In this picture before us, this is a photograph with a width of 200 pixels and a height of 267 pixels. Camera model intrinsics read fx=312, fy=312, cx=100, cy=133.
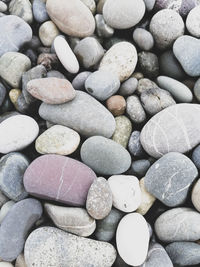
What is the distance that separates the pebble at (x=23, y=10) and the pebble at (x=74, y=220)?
79 centimetres

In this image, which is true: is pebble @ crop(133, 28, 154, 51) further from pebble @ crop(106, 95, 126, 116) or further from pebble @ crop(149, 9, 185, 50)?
pebble @ crop(106, 95, 126, 116)

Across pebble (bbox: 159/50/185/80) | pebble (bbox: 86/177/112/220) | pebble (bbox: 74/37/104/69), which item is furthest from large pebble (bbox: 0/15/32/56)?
pebble (bbox: 86/177/112/220)

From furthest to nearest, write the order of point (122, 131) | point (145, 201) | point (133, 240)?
point (122, 131), point (145, 201), point (133, 240)

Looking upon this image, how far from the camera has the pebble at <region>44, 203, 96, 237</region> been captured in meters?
0.89

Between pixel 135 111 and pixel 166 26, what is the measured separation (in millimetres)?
369

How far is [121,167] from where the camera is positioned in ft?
3.21

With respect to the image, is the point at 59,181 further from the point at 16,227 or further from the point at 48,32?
the point at 48,32

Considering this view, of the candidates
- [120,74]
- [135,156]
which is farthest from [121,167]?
[120,74]

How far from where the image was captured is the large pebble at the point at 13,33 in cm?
119

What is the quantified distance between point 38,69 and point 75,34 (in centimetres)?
23

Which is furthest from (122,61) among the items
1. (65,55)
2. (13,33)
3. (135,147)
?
(13,33)

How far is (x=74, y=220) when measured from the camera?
0.89 metres

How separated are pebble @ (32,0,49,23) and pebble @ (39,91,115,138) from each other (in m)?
0.42

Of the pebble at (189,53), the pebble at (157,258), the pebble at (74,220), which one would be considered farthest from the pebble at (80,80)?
the pebble at (157,258)
